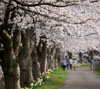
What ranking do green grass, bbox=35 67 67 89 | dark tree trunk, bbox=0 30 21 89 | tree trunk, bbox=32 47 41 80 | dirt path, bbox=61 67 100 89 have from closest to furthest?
dark tree trunk, bbox=0 30 21 89
green grass, bbox=35 67 67 89
dirt path, bbox=61 67 100 89
tree trunk, bbox=32 47 41 80

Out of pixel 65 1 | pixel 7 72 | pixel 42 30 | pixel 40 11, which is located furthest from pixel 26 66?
pixel 65 1

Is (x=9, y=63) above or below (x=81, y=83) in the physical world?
above

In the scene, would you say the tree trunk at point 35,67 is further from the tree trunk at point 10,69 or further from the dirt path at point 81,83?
the tree trunk at point 10,69

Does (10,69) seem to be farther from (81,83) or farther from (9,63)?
(81,83)

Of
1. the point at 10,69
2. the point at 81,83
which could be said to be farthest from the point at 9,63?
the point at 81,83

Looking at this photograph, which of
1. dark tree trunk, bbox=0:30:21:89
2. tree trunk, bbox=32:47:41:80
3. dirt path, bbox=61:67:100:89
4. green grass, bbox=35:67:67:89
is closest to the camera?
dark tree trunk, bbox=0:30:21:89

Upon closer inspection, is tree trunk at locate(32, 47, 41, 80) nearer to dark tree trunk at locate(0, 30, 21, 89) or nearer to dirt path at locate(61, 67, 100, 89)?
dirt path at locate(61, 67, 100, 89)

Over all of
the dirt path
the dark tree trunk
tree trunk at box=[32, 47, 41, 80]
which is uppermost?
the dark tree trunk

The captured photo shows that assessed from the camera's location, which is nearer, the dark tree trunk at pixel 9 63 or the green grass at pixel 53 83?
the dark tree trunk at pixel 9 63

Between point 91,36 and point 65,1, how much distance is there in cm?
1571

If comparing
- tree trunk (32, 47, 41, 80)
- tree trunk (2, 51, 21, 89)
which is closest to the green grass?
tree trunk (32, 47, 41, 80)

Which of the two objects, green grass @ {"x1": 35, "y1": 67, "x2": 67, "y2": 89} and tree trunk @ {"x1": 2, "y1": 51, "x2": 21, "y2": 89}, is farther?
green grass @ {"x1": 35, "y1": 67, "x2": 67, "y2": 89}

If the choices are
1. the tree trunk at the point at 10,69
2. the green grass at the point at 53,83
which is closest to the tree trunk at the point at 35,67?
the green grass at the point at 53,83

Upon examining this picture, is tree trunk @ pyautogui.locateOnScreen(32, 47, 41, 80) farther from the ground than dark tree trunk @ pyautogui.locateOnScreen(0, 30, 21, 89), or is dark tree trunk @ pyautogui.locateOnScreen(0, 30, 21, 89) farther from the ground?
dark tree trunk @ pyautogui.locateOnScreen(0, 30, 21, 89)
